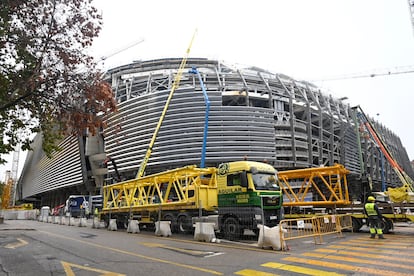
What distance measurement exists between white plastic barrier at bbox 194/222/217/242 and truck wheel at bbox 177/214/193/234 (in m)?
2.25

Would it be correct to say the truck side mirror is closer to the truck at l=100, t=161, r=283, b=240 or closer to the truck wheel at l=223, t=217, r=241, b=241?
the truck at l=100, t=161, r=283, b=240

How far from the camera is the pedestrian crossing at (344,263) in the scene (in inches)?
225

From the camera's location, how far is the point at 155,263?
688cm

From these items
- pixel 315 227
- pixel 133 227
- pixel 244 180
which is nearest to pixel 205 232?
pixel 244 180

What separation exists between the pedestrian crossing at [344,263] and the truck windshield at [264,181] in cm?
331

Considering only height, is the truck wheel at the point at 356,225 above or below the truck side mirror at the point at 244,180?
below

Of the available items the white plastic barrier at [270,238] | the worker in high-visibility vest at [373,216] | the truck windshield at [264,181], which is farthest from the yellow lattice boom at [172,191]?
the worker in high-visibility vest at [373,216]

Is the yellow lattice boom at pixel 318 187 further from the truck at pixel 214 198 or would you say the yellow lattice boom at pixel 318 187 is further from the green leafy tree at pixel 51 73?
the green leafy tree at pixel 51 73

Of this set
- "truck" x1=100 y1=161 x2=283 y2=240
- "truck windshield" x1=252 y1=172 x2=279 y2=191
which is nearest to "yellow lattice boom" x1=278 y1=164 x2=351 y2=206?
"truck windshield" x1=252 y1=172 x2=279 y2=191

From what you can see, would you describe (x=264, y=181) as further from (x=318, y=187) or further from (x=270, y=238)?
(x=318, y=187)

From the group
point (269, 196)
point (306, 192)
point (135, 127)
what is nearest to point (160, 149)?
point (135, 127)

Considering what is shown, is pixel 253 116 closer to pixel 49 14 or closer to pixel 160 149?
pixel 160 149

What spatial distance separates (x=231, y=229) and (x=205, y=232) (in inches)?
44.2

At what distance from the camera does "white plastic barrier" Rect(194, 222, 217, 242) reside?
10742 mm
